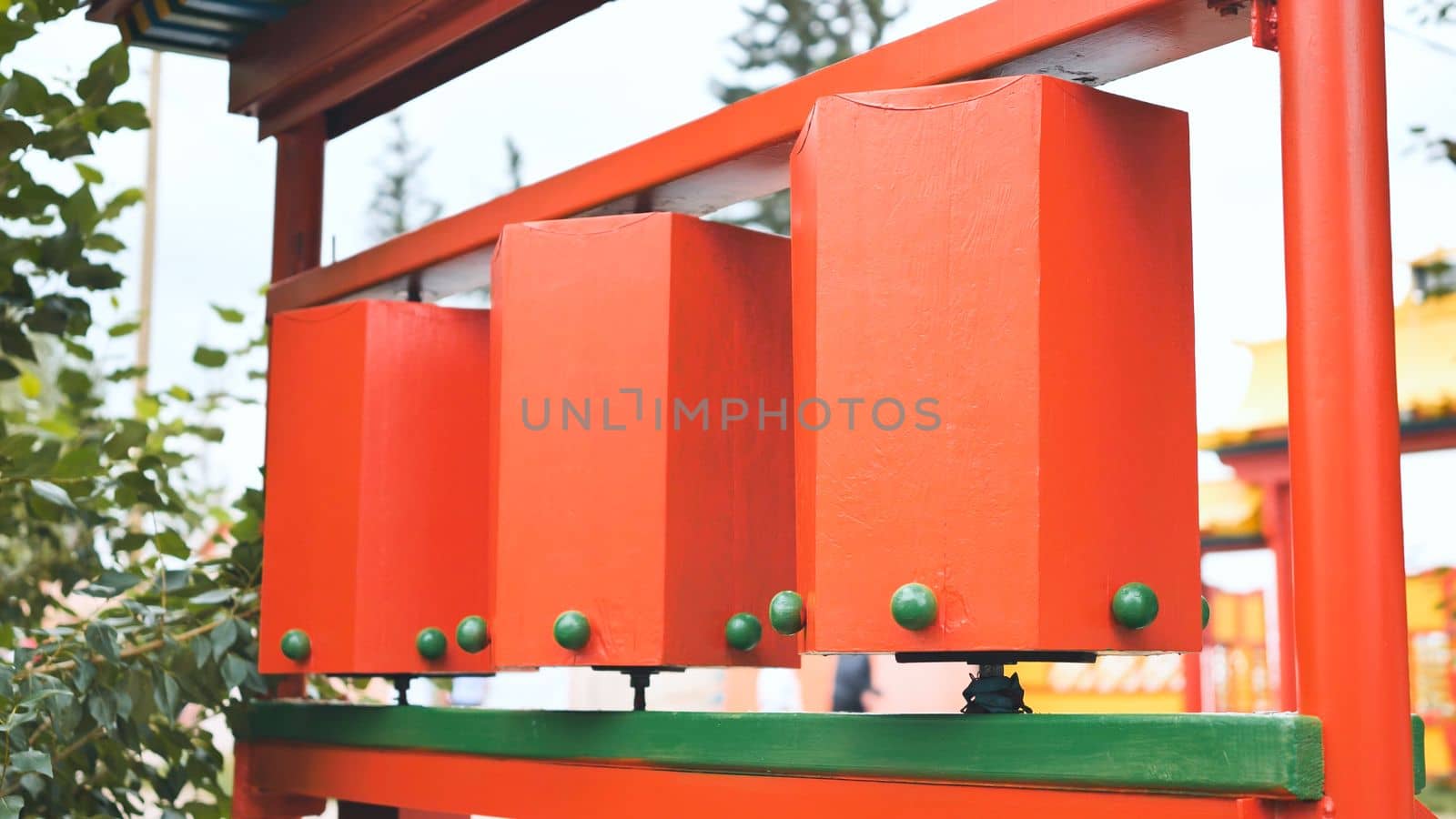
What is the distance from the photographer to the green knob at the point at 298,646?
6.22 ft

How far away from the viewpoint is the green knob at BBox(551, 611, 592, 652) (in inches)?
58.2

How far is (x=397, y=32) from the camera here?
2055 millimetres

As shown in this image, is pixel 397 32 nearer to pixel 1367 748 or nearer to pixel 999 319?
pixel 999 319

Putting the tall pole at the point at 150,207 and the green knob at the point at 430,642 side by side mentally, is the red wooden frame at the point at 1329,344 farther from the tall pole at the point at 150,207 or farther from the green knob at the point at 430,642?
the tall pole at the point at 150,207

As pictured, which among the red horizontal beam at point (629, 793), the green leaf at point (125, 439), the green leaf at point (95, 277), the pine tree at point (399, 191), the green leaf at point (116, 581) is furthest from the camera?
the pine tree at point (399, 191)

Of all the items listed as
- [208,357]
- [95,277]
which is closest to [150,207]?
[208,357]

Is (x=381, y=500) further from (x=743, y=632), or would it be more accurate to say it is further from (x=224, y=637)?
(x=743, y=632)

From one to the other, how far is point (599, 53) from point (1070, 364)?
23.0 ft

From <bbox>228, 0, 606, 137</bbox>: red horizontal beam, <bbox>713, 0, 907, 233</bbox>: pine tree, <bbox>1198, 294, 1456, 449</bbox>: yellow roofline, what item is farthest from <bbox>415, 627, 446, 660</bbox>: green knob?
<bbox>713, 0, 907, 233</bbox>: pine tree

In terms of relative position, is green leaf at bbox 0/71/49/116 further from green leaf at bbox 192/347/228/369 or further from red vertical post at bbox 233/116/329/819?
green leaf at bbox 192/347/228/369

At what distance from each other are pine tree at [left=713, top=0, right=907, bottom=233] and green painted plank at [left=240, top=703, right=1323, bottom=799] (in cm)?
891

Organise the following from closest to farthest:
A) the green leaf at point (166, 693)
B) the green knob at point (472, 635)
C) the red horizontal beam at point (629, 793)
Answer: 1. the red horizontal beam at point (629, 793)
2. the green knob at point (472, 635)
3. the green leaf at point (166, 693)

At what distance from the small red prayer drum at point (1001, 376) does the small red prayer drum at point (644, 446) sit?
0.26 m

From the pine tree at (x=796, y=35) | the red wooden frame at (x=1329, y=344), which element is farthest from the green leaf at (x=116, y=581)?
the pine tree at (x=796, y=35)
